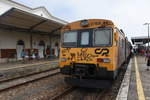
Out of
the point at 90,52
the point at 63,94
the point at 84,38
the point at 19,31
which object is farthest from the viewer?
the point at 19,31

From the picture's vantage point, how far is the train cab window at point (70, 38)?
6012mm

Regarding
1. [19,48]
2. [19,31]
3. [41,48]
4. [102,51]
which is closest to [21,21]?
[19,31]

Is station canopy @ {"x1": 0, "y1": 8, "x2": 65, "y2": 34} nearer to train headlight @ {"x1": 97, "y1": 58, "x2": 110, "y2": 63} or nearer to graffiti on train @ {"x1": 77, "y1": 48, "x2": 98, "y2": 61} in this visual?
graffiti on train @ {"x1": 77, "y1": 48, "x2": 98, "y2": 61}

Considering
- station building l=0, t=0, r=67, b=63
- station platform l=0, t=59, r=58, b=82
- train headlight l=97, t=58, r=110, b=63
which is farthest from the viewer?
station building l=0, t=0, r=67, b=63

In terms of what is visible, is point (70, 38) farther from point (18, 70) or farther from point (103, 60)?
point (18, 70)

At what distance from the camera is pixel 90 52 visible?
554cm

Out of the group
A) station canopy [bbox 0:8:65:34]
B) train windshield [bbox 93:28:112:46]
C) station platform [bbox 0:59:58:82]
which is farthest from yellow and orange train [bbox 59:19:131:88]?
station canopy [bbox 0:8:65:34]

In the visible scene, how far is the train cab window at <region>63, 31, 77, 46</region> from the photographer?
601 cm

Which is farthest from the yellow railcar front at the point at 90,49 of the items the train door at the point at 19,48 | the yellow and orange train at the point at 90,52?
the train door at the point at 19,48

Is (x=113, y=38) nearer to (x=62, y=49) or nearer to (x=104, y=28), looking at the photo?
(x=104, y=28)

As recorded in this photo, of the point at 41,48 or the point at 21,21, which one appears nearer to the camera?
the point at 21,21

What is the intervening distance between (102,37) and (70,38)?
1.40 m

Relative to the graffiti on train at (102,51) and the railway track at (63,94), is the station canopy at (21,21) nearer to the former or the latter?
the railway track at (63,94)

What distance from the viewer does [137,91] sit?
17.3 feet
